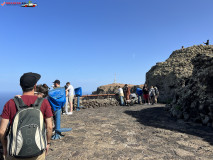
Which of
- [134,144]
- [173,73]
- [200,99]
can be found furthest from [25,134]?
[173,73]

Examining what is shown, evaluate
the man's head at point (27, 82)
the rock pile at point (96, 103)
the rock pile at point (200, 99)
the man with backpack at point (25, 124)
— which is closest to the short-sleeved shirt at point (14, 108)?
the man with backpack at point (25, 124)

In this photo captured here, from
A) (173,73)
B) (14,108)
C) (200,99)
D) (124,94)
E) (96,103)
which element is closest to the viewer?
(14,108)

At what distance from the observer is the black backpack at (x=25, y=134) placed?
1.97m

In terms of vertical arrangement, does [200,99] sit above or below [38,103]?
below

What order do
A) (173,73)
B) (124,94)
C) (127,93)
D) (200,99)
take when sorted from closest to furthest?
(200,99) < (127,93) < (124,94) < (173,73)

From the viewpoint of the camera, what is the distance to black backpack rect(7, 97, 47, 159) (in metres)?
1.97

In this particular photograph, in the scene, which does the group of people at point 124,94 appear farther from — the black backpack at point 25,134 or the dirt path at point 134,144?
the black backpack at point 25,134

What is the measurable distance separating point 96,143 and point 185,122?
18.2ft

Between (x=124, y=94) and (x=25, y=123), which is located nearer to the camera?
(x=25, y=123)

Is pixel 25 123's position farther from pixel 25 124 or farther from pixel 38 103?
pixel 38 103

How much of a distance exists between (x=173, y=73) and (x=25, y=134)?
23351 mm

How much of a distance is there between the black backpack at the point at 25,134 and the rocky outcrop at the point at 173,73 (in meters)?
18.5

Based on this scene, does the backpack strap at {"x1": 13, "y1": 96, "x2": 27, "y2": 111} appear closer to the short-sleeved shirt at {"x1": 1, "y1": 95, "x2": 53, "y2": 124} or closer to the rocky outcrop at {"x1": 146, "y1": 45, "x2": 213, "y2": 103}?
the short-sleeved shirt at {"x1": 1, "y1": 95, "x2": 53, "y2": 124}

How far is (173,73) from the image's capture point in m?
22.4
